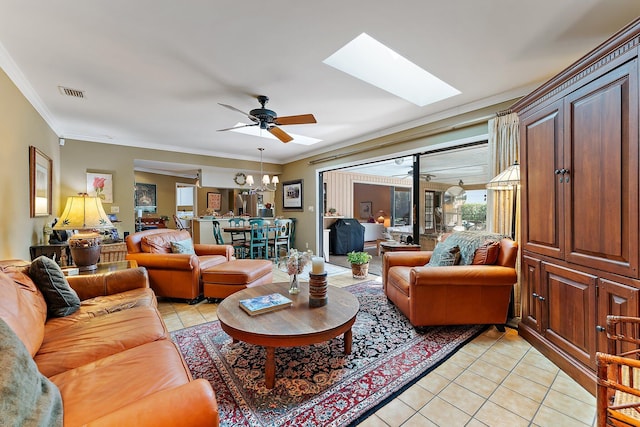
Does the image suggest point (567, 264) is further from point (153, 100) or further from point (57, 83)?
point (57, 83)

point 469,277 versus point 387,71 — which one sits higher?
point 387,71

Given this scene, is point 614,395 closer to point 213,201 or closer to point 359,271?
point 359,271

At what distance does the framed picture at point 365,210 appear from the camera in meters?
8.77

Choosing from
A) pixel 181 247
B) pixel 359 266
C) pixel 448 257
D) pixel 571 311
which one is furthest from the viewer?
pixel 359 266

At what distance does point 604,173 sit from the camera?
1.63 m

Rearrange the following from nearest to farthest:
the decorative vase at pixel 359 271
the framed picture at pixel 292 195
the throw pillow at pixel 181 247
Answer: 1. the throw pillow at pixel 181 247
2. the decorative vase at pixel 359 271
3. the framed picture at pixel 292 195

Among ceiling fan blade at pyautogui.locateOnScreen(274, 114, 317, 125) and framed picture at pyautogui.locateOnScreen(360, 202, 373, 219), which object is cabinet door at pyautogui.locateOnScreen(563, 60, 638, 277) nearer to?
ceiling fan blade at pyautogui.locateOnScreen(274, 114, 317, 125)

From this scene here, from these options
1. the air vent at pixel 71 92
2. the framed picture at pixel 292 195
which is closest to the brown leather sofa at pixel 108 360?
the air vent at pixel 71 92

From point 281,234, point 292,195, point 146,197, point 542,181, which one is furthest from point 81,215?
point 146,197

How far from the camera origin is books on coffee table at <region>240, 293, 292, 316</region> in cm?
201

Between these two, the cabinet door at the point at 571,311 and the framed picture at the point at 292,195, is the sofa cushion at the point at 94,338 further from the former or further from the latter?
the framed picture at the point at 292,195

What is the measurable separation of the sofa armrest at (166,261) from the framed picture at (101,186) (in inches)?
93.0

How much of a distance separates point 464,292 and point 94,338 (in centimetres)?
270

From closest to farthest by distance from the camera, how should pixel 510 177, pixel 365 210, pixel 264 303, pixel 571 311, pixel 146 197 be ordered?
pixel 571 311 → pixel 264 303 → pixel 510 177 → pixel 146 197 → pixel 365 210
